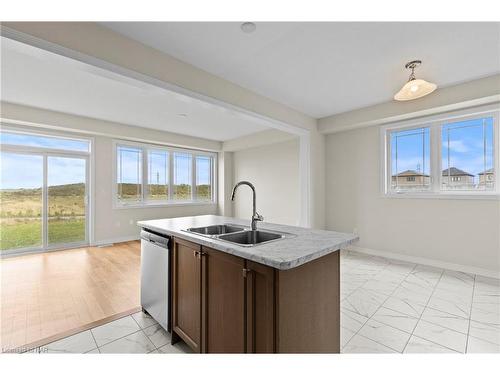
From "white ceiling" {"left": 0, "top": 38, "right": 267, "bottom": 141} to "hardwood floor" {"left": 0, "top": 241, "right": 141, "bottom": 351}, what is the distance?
2226 millimetres

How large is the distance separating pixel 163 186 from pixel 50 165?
224cm

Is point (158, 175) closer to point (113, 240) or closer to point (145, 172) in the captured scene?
point (145, 172)

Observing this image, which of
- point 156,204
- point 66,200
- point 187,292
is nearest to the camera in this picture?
point 187,292

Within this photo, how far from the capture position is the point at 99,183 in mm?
4852

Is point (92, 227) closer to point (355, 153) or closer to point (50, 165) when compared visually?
point (50, 165)

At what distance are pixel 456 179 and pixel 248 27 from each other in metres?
3.52

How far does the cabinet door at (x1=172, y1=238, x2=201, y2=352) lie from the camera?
154 cm

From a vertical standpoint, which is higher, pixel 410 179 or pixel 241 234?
pixel 410 179

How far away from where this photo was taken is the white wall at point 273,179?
539 cm

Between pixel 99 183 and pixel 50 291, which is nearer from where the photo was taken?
pixel 50 291

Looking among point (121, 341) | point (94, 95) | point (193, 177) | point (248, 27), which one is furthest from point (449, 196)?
point (193, 177)

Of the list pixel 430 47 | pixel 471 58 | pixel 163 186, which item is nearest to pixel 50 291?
pixel 163 186

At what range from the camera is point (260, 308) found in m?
1.17

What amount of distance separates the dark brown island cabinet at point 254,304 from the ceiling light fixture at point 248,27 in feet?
5.96
